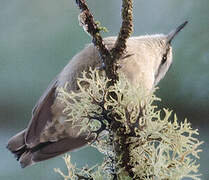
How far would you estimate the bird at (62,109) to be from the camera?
2.45 feet

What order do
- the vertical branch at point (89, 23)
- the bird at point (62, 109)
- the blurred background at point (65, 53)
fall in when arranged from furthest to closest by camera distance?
the blurred background at point (65, 53) < the bird at point (62, 109) < the vertical branch at point (89, 23)

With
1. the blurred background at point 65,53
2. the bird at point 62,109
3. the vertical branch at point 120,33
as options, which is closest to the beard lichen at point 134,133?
the vertical branch at point 120,33

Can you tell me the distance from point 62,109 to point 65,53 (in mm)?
289

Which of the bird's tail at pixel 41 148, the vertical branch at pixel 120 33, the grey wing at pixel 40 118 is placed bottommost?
the bird's tail at pixel 41 148

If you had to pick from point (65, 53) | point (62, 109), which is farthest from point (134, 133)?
point (65, 53)

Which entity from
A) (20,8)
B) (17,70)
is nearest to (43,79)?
(17,70)

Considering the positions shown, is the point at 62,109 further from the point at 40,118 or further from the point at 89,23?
the point at 89,23

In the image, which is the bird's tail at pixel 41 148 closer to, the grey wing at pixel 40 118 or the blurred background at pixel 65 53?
the grey wing at pixel 40 118

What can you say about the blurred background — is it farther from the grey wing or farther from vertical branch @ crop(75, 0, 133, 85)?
vertical branch @ crop(75, 0, 133, 85)

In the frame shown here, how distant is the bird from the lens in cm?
75

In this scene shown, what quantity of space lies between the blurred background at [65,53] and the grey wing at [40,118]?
8.6 inches

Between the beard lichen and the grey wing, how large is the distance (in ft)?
1.12

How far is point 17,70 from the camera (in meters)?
1.12

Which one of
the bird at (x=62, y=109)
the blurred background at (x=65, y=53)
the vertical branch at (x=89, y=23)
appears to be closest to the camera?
the vertical branch at (x=89, y=23)
